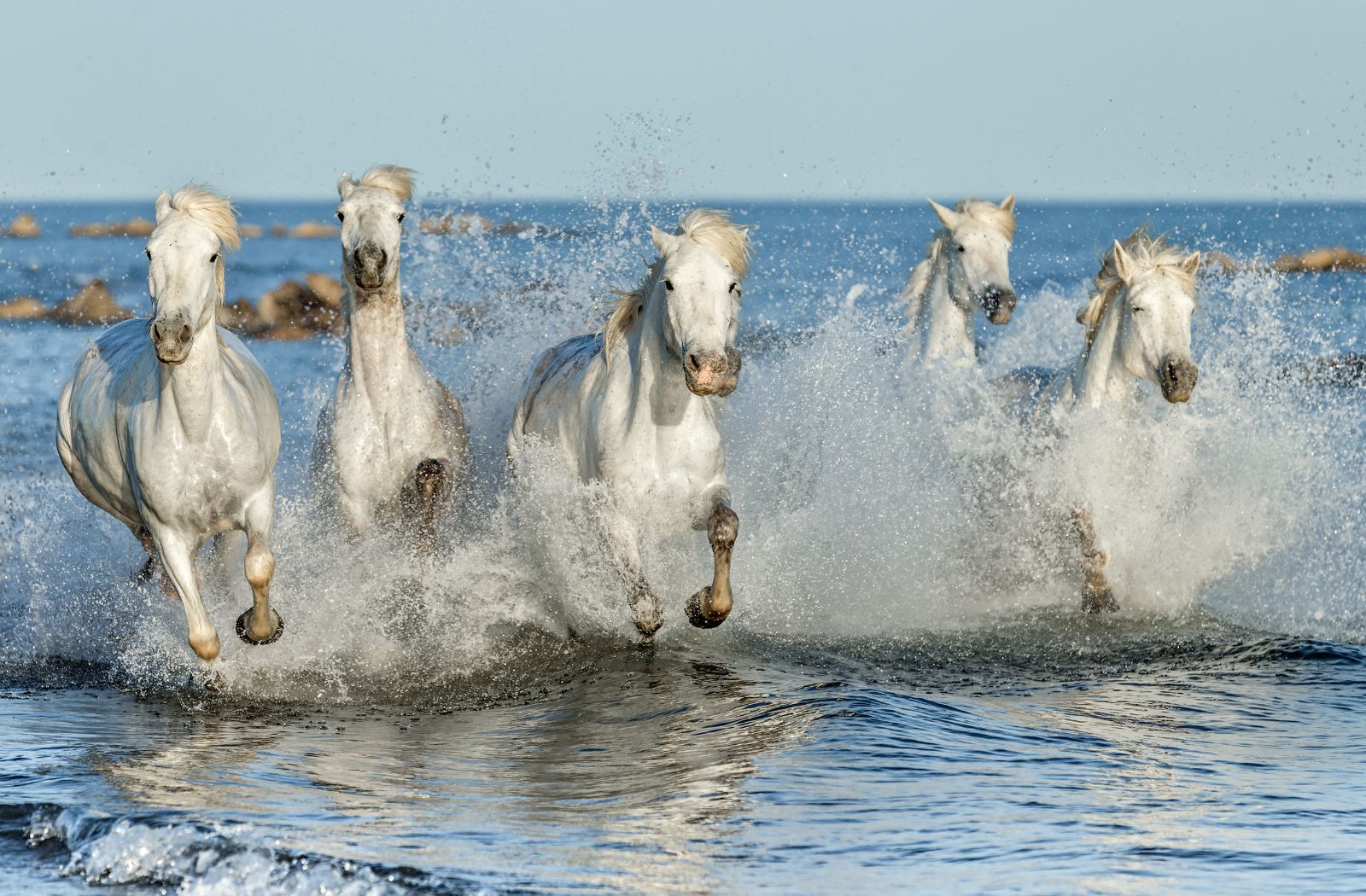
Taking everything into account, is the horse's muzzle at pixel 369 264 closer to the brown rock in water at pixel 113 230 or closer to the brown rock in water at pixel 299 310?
the brown rock in water at pixel 299 310

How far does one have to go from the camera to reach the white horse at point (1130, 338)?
776 centimetres

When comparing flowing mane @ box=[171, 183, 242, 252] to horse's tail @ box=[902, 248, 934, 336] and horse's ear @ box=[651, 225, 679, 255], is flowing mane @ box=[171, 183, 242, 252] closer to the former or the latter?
horse's ear @ box=[651, 225, 679, 255]

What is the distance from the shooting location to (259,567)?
655 centimetres

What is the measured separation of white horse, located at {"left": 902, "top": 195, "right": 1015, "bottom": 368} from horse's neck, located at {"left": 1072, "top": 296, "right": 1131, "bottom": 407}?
1.16m

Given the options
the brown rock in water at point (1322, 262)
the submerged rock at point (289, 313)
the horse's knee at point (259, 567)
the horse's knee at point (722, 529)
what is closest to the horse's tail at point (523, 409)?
the horse's knee at point (722, 529)

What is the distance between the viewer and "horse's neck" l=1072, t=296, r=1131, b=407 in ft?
26.7

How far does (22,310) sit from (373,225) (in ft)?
87.8

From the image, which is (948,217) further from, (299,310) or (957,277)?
(299,310)

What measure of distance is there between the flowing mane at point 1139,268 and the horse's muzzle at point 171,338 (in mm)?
4311

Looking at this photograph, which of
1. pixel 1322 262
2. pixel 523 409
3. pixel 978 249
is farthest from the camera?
pixel 1322 262

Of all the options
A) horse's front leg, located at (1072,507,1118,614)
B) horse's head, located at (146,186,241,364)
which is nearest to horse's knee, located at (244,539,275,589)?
horse's head, located at (146,186,241,364)

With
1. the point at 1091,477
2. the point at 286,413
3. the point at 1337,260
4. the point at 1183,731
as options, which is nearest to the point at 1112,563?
the point at 1091,477

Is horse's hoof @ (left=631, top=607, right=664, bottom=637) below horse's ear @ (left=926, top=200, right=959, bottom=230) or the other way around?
below

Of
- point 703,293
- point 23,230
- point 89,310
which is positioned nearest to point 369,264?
point 703,293
